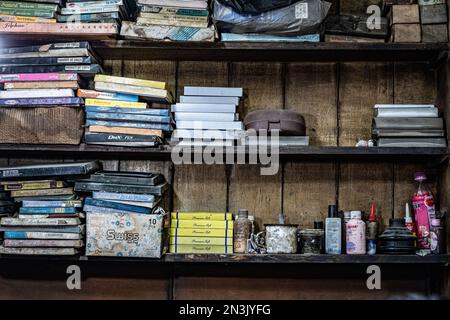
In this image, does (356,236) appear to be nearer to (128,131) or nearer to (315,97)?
(315,97)

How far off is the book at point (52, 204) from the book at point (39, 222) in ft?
0.18

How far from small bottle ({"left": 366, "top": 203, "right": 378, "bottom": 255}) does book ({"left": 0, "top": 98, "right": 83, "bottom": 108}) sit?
1.20m

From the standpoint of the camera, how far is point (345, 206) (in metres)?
2.40

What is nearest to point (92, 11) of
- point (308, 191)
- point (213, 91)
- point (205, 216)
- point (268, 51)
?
point (213, 91)

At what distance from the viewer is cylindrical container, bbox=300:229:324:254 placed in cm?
218

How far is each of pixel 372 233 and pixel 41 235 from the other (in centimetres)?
123

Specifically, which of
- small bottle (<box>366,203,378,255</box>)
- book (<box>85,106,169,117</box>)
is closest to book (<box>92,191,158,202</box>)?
book (<box>85,106,169,117</box>)

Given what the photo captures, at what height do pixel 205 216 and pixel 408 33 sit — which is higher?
pixel 408 33

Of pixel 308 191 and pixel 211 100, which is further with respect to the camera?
pixel 308 191

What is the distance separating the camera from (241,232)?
2.22 metres

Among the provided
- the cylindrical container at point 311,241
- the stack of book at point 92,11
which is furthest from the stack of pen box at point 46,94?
the cylindrical container at point 311,241

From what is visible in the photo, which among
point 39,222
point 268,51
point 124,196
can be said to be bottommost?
point 39,222

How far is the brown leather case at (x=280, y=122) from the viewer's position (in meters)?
2.18

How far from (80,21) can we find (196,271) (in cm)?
109
